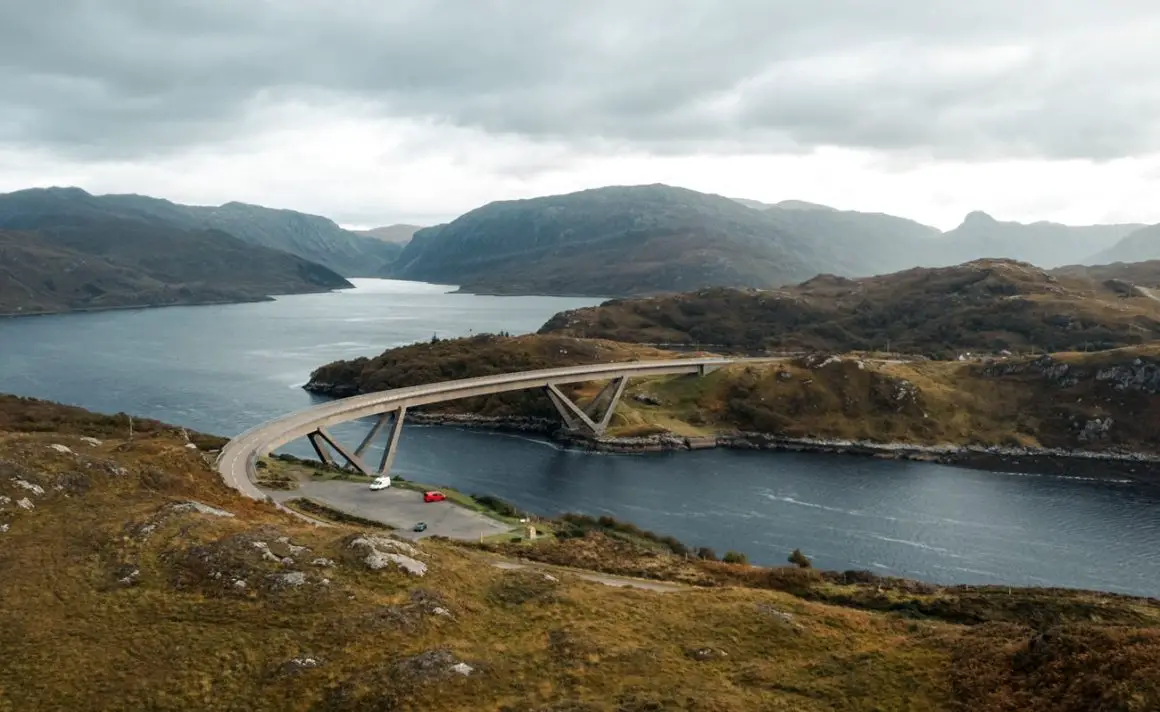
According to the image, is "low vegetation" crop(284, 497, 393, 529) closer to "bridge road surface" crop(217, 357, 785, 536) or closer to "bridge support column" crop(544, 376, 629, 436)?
"bridge road surface" crop(217, 357, 785, 536)

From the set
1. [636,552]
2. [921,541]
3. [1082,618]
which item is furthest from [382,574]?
[921,541]

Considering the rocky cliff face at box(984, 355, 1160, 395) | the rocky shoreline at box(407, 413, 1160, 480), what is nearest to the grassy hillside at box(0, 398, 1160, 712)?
the rocky shoreline at box(407, 413, 1160, 480)

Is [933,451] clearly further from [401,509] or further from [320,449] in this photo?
[320,449]

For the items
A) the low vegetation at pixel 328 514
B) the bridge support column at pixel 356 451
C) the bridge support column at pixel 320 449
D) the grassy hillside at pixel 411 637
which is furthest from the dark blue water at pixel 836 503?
the grassy hillside at pixel 411 637

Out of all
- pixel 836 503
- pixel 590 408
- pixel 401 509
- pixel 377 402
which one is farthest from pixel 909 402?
pixel 401 509

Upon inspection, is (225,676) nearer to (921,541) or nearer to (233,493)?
(233,493)

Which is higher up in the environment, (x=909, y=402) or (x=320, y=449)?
(x=909, y=402)

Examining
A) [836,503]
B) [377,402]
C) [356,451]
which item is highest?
[377,402]
